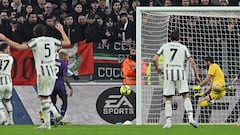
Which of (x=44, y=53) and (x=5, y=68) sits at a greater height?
(x=44, y=53)

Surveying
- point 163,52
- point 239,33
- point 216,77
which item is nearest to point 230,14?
point 239,33

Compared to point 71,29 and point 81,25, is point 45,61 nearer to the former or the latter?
point 71,29

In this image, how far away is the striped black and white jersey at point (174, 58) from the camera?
17500 mm

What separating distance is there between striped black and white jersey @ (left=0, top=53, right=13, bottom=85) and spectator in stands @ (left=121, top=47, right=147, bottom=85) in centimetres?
323

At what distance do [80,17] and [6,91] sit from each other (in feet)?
11.0

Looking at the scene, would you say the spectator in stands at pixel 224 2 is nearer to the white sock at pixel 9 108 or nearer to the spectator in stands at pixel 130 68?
the spectator in stands at pixel 130 68

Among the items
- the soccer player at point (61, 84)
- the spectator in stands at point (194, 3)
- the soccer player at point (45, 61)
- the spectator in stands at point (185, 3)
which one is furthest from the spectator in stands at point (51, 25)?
the soccer player at point (45, 61)

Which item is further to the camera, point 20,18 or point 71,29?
point 20,18

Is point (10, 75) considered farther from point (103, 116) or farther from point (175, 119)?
point (175, 119)

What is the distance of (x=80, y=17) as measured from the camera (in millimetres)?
22734

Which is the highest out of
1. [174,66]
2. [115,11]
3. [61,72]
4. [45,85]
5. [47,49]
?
[115,11]

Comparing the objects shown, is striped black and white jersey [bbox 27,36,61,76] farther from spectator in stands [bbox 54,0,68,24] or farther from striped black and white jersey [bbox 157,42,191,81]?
spectator in stands [bbox 54,0,68,24]

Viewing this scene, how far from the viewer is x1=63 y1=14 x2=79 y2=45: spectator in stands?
73.6 ft

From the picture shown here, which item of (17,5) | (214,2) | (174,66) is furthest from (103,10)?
(174,66)
